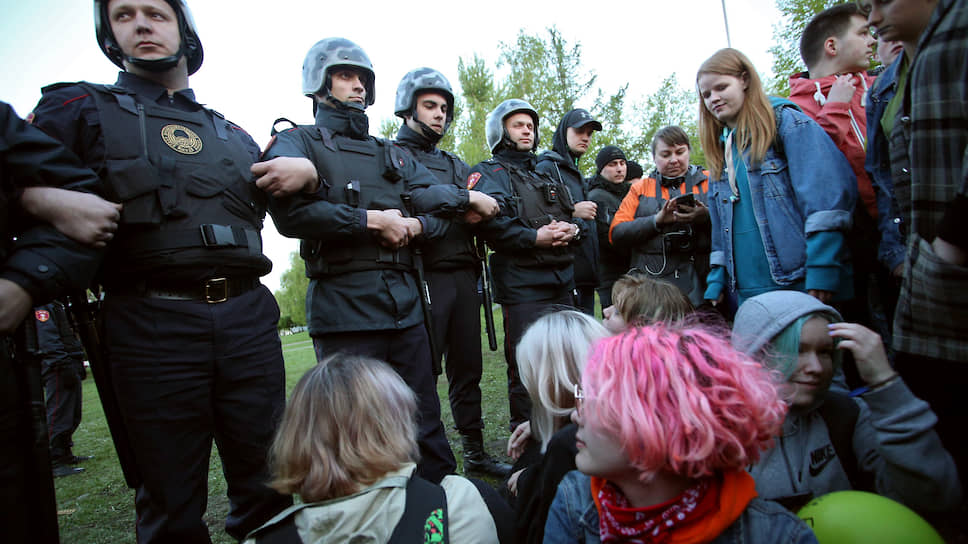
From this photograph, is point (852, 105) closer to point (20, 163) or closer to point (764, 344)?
point (764, 344)

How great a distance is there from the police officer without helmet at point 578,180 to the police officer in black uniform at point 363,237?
59.9 inches

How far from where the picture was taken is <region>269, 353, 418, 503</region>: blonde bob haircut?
4.63ft

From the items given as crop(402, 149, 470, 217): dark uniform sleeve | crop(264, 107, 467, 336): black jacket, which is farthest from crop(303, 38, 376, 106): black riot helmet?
crop(402, 149, 470, 217): dark uniform sleeve

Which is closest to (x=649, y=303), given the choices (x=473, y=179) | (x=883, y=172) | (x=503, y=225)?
(x=883, y=172)

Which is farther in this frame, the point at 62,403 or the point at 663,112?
the point at 663,112

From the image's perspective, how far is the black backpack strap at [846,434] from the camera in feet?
5.22

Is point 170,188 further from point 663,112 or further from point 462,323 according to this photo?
point 663,112

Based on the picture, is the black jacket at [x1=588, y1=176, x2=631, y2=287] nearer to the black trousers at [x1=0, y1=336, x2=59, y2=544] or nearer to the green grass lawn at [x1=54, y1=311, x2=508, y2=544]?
the green grass lawn at [x1=54, y1=311, x2=508, y2=544]

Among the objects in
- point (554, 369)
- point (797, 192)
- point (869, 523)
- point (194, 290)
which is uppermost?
point (194, 290)

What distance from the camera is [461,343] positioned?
3.54m

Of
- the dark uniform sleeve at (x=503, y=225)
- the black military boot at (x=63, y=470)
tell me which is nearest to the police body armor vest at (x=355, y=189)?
the dark uniform sleeve at (x=503, y=225)

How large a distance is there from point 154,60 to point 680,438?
2.49m

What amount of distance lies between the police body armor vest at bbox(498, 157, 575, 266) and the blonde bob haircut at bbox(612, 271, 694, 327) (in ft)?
4.56

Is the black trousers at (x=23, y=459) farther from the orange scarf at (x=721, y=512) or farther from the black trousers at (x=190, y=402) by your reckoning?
the orange scarf at (x=721, y=512)
